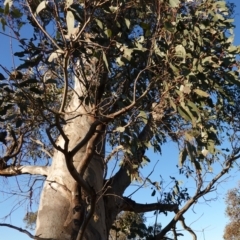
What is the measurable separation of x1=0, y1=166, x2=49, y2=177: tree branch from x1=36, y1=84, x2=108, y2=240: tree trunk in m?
0.34

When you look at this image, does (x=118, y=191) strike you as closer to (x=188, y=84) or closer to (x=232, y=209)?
(x=188, y=84)

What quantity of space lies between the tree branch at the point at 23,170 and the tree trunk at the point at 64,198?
13.5 inches

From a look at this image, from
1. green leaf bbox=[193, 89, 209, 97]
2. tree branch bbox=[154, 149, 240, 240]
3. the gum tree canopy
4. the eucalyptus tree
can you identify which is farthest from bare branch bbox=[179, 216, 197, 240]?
the eucalyptus tree

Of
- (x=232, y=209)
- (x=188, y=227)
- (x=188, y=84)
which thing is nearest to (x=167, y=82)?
(x=188, y=84)

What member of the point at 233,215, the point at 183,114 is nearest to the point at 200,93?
the point at 183,114

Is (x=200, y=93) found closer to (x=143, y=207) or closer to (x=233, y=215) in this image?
(x=143, y=207)

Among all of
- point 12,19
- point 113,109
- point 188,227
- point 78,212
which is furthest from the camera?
point 188,227

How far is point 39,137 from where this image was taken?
4398 millimetres

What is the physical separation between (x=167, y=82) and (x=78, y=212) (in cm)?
88

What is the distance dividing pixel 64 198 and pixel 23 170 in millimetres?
1019

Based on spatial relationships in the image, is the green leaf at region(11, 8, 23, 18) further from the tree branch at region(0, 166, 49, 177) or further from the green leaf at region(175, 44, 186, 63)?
the tree branch at region(0, 166, 49, 177)

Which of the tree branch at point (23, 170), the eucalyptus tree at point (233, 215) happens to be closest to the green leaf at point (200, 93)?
the tree branch at point (23, 170)

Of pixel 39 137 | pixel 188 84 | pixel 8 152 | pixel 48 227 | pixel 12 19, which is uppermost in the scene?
pixel 39 137

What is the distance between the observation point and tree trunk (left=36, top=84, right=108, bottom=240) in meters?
2.79
